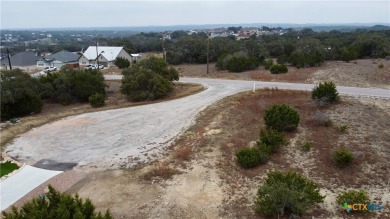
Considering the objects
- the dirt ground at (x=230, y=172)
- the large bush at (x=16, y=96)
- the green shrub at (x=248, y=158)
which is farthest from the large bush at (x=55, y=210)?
the large bush at (x=16, y=96)

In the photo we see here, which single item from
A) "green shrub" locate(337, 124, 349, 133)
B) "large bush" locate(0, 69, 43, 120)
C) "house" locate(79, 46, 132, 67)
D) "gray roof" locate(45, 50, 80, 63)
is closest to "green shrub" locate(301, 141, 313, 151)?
"green shrub" locate(337, 124, 349, 133)

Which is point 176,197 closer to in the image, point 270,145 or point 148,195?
point 148,195

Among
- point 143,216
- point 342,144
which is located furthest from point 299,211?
point 342,144

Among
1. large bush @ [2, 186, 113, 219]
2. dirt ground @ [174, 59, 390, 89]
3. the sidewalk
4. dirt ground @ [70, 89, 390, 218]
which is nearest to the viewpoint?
large bush @ [2, 186, 113, 219]

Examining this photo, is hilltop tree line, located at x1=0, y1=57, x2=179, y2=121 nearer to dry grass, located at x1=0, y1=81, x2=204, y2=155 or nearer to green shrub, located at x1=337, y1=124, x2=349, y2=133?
dry grass, located at x1=0, y1=81, x2=204, y2=155

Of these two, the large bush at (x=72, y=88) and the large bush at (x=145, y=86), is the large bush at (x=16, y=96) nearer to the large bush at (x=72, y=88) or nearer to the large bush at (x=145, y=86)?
the large bush at (x=72, y=88)

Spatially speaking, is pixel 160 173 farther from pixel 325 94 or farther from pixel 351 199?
pixel 325 94
